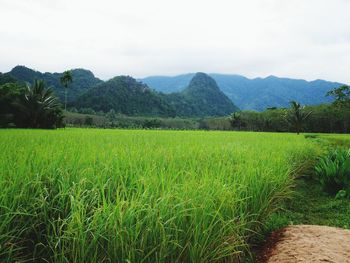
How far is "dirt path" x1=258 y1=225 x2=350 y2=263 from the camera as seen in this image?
2723 millimetres

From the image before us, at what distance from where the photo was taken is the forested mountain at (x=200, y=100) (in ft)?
401

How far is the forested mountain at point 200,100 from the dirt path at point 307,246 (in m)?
110

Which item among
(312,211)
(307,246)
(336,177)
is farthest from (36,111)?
(307,246)

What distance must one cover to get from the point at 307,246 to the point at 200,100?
137 meters

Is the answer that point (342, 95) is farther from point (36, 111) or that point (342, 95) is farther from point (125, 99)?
point (125, 99)

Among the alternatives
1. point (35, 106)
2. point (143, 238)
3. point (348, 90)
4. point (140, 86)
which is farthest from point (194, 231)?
point (140, 86)

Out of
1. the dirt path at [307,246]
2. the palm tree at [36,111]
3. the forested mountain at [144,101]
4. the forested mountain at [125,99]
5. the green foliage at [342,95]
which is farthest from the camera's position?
the forested mountain at [144,101]

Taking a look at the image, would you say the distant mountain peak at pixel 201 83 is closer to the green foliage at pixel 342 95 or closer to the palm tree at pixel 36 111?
the green foliage at pixel 342 95

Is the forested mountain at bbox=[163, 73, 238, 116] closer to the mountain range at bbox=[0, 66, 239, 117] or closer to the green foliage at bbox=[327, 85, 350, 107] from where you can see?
the mountain range at bbox=[0, 66, 239, 117]

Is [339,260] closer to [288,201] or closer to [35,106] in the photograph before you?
[288,201]

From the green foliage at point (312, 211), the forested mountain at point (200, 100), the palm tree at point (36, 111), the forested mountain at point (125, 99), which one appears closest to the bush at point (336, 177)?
the green foliage at point (312, 211)

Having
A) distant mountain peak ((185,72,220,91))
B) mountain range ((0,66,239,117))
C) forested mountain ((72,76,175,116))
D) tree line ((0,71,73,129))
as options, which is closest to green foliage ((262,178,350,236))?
tree line ((0,71,73,129))

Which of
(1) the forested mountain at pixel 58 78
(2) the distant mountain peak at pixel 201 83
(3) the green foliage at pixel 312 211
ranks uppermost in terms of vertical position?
(2) the distant mountain peak at pixel 201 83

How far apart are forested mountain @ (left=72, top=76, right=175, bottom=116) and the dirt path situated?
84.9m
